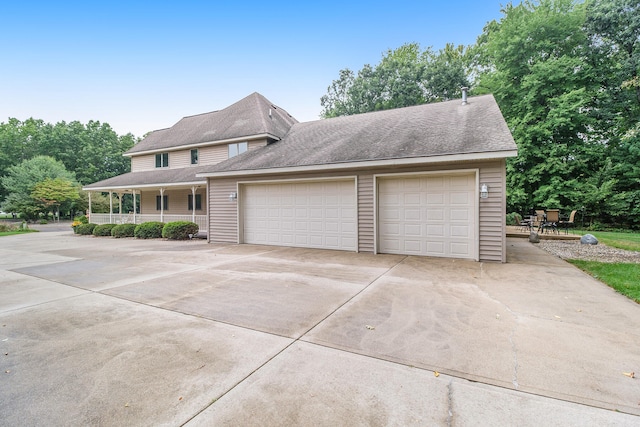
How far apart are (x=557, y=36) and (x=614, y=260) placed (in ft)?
52.3

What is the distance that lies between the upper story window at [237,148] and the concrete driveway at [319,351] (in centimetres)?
993

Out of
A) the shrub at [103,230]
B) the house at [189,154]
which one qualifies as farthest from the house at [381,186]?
the shrub at [103,230]

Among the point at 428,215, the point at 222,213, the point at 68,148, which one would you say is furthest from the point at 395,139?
the point at 68,148

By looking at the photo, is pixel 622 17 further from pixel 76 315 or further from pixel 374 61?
pixel 76 315

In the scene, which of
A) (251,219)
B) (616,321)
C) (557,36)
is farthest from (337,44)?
(616,321)

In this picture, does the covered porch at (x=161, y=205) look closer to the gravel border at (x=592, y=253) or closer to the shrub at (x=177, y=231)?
the shrub at (x=177, y=231)

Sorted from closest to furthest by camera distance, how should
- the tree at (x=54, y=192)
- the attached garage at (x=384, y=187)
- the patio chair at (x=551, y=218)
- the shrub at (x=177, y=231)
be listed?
1. the attached garage at (x=384, y=187)
2. the patio chair at (x=551, y=218)
3. the shrub at (x=177, y=231)
4. the tree at (x=54, y=192)

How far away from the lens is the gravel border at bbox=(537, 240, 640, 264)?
7.24 metres

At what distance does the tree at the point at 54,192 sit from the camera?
1004 inches

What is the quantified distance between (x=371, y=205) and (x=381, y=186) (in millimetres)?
616

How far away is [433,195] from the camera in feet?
25.0

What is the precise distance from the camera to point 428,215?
7.66 m

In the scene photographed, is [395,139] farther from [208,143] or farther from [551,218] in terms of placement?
[208,143]

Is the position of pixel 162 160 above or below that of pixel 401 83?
below
